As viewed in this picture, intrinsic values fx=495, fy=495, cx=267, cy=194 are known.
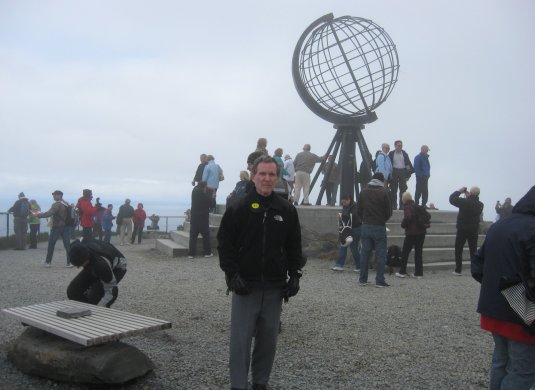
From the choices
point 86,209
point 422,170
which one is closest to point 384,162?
point 422,170

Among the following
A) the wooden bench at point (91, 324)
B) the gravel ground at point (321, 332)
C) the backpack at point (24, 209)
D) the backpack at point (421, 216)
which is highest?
the backpack at point (421, 216)

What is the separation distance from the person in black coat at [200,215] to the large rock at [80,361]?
25.2 ft

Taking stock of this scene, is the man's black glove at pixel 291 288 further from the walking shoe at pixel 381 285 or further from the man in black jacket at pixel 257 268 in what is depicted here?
the walking shoe at pixel 381 285

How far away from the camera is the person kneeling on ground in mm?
4949

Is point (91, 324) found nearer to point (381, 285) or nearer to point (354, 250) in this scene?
point (381, 285)

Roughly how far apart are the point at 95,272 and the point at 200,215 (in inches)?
265

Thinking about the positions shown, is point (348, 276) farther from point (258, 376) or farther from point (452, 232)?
point (258, 376)

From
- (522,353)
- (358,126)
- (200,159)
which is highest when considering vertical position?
(358,126)

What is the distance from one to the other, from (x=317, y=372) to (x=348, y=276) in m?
5.47

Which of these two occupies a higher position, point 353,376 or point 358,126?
point 358,126

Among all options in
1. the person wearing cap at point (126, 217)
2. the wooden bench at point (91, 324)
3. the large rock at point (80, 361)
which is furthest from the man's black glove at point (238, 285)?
the person wearing cap at point (126, 217)

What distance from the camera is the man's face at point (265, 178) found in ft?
11.9

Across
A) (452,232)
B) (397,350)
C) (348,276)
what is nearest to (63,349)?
(397,350)

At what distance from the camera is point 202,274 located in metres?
9.71
